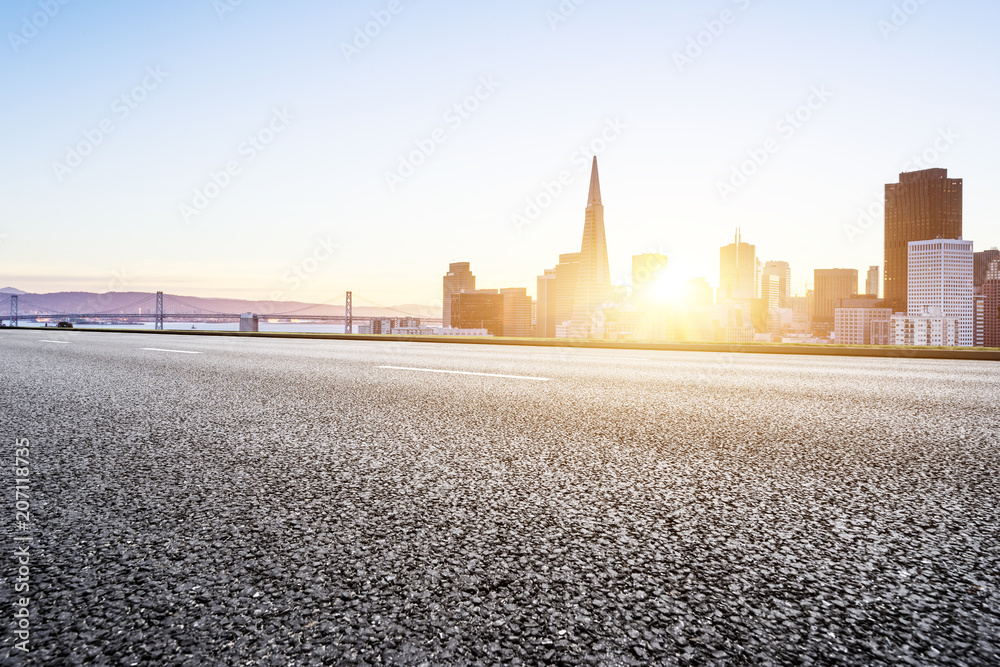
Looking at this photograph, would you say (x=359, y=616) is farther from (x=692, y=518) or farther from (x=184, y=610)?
(x=692, y=518)

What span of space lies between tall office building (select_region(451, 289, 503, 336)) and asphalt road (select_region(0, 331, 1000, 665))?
144206mm

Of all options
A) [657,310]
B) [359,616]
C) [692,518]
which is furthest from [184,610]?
[657,310]

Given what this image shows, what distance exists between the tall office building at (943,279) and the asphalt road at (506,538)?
202 m

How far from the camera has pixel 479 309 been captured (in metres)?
153

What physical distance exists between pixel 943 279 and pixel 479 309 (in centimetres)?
14666

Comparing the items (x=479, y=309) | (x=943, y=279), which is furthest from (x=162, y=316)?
(x=943, y=279)

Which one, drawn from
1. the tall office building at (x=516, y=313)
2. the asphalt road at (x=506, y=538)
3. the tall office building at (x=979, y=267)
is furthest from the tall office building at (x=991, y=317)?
the tall office building at (x=516, y=313)

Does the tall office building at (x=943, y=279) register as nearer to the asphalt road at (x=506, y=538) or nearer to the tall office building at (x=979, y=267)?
the tall office building at (x=979, y=267)

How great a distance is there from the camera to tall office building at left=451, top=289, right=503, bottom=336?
149250 millimetres

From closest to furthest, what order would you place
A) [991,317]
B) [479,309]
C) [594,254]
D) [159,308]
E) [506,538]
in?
[506,538], [159,308], [991,317], [479,309], [594,254]

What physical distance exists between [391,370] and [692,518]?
595cm

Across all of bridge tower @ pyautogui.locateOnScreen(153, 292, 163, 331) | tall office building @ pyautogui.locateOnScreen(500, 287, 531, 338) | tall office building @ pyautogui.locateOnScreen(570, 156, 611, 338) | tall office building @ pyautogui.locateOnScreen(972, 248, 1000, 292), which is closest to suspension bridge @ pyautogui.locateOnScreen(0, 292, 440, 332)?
bridge tower @ pyautogui.locateOnScreen(153, 292, 163, 331)

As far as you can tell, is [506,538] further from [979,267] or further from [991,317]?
[979,267]

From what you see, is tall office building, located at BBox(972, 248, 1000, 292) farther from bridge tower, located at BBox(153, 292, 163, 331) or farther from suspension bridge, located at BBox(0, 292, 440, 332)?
bridge tower, located at BBox(153, 292, 163, 331)
